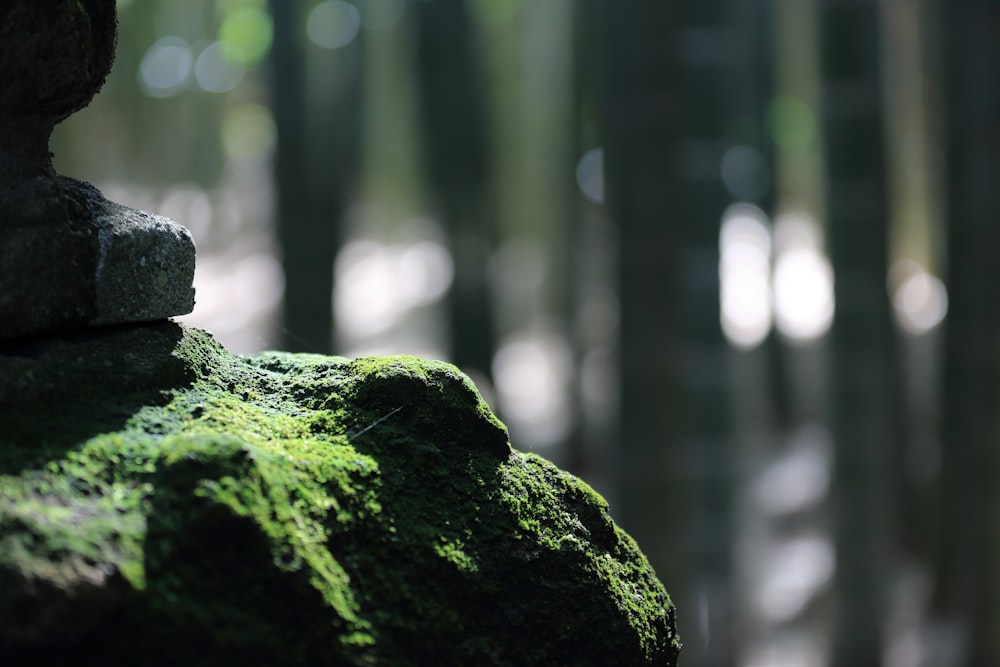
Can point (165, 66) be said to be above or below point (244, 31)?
below

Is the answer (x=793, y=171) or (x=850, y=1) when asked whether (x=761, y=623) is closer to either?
(x=850, y=1)

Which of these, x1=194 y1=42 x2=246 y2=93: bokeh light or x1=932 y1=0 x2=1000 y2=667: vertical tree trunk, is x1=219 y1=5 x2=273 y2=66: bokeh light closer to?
x1=194 y1=42 x2=246 y2=93: bokeh light

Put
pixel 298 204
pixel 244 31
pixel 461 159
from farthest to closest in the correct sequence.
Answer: pixel 244 31 → pixel 461 159 → pixel 298 204

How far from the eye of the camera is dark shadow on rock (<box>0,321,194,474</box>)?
1.04 m

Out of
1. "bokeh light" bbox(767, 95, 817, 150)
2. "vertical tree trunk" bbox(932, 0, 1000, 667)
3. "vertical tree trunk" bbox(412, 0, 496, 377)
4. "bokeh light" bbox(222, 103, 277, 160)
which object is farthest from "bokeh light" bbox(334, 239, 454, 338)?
"vertical tree trunk" bbox(932, 0, 1000, 667)

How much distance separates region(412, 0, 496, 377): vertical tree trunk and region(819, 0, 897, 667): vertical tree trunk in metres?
2.37

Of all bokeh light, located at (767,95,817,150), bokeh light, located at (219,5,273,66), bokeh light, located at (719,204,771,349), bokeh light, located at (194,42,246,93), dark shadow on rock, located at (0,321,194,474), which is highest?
bokeh light, located at (219,5,273,66)

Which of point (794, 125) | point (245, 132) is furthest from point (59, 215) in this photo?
point (245, 132)

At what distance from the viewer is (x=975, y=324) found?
18.0 feet

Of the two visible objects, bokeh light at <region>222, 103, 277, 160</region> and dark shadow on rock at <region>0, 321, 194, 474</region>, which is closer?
dark shadow on rock at <region>0, 321, 194, 474</region>

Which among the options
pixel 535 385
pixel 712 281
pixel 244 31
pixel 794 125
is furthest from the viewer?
pixel 244 31

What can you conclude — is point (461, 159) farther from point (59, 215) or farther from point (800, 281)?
point (800, 281)

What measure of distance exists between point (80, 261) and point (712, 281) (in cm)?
440

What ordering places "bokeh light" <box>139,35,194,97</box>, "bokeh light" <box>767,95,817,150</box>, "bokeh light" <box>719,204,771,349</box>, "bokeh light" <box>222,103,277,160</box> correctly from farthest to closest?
"bokeh light" <box>222,103,277,160</box>, "bokeh light" <box>139,35,194,97</box>, "bokeh light" <box>767,95,817,150</box>, "bokeh light" <box>719,204,771,349</box>
